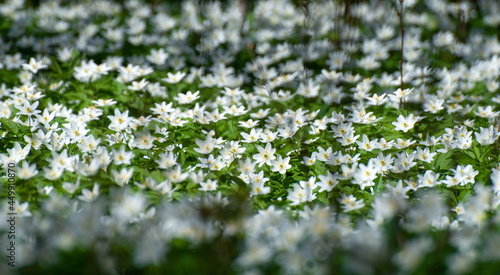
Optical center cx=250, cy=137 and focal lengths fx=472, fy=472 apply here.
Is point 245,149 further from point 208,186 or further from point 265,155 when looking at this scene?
point 208,186

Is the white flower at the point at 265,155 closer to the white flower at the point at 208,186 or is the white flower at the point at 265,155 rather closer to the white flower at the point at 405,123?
the white flower at the point at 208,186

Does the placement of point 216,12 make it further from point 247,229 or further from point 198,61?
point 247,229

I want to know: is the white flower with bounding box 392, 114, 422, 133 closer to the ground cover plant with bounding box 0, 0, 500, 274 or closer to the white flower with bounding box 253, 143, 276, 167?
the ground cover plant with bounding box 0, 0, 500, 274

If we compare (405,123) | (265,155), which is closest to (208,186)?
(265,155)

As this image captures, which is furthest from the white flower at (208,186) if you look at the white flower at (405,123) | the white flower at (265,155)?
the white flower at (405,123)

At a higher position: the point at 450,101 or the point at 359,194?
the point at 450,101

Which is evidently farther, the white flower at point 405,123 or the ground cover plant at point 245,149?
the white flower at point 405,123

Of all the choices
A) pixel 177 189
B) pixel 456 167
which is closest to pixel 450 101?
pixel 456 167

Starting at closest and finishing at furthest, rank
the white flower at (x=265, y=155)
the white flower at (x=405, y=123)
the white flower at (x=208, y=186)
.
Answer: the white flower at (x=208, y=186)
the white flower at (x=265, y=155)
the white flower at (x=405, y=123)

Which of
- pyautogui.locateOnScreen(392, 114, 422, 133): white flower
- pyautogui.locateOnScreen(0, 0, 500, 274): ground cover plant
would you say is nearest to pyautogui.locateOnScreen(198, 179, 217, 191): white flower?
pyautogui.locateOnScreen(0, 0, 500, 274): ground cover plant
